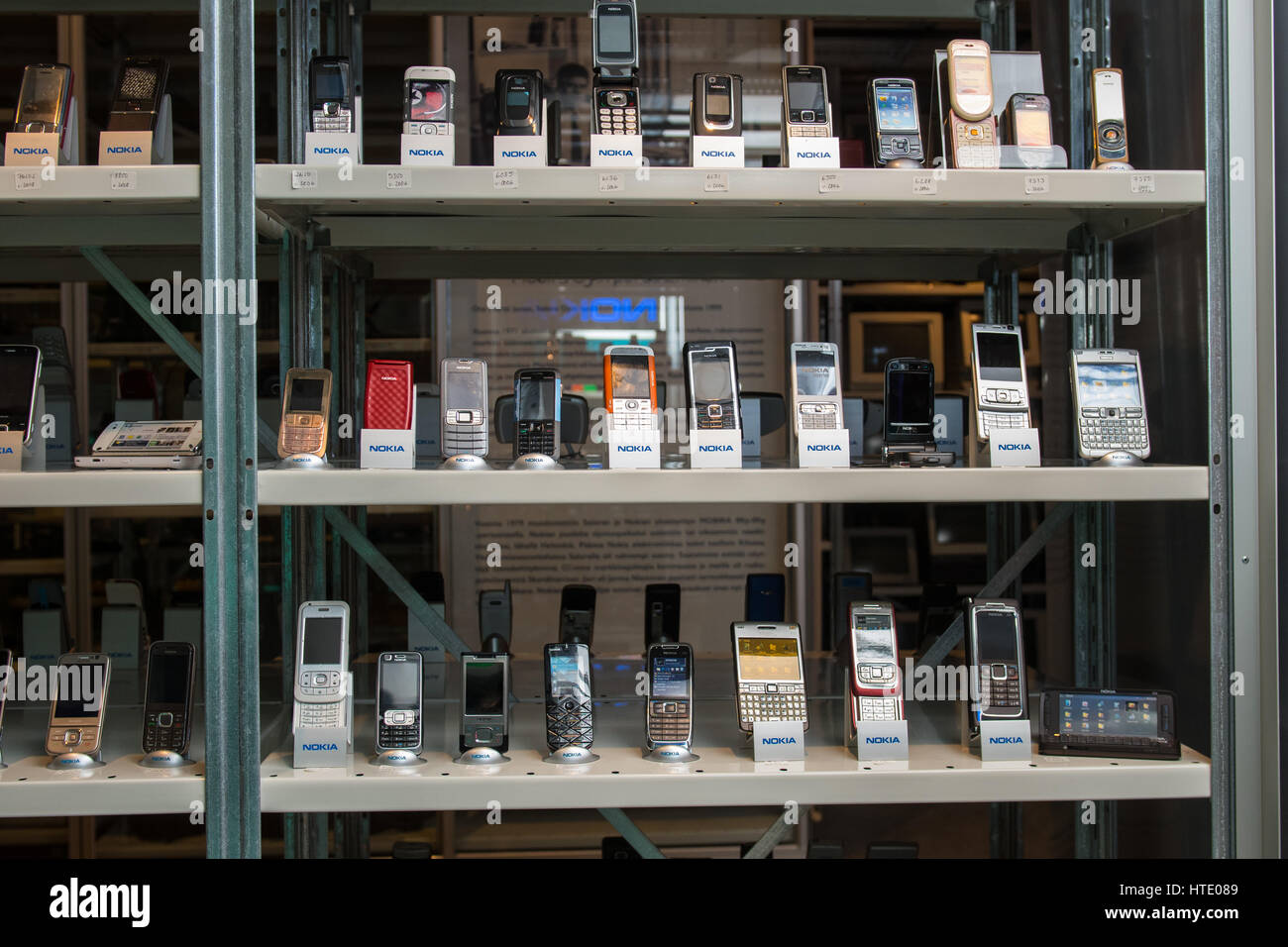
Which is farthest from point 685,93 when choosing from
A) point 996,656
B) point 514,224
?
point 996,656

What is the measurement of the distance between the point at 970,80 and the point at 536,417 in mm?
1059

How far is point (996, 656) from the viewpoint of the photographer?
189 cm

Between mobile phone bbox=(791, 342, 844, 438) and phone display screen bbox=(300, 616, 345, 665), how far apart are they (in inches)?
36.9

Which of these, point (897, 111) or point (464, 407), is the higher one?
point (897, 111)

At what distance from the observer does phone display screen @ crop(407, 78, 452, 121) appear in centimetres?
183

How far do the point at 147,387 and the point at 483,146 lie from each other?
1.93 metres

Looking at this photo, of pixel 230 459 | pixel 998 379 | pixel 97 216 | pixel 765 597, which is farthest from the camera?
pixel 765 597

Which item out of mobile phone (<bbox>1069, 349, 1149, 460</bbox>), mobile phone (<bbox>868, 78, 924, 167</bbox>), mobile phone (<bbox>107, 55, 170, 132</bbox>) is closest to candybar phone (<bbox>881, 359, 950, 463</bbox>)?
mobile phone (<bbox>1069, 349, 1149, 460</bbox>)

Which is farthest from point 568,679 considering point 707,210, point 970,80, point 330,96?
point 970,80

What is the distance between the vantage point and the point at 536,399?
1.92 meters

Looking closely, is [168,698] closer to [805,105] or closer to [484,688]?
[484,688]

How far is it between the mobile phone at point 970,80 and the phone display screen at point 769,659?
107cm

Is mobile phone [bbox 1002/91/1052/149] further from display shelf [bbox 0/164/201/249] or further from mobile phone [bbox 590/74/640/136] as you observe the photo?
display shelf [bbox 0/164/201/249]

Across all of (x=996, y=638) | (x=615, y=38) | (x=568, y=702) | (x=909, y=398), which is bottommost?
(x=568, y=702)
